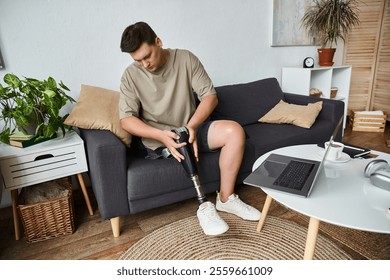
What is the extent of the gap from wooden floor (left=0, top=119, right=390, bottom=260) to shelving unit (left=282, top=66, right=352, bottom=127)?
4.47 ft

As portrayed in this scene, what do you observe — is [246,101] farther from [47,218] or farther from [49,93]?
[47,218]

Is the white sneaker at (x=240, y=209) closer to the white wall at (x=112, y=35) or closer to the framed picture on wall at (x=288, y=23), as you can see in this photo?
the white wall at (x=112, y=35)

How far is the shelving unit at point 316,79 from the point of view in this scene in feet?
8.85

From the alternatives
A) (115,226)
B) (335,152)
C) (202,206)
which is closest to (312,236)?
(335,152)

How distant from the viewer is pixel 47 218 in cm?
146

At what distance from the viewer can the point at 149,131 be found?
1.45 meters

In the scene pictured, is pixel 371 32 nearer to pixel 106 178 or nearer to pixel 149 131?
pixel 149 131

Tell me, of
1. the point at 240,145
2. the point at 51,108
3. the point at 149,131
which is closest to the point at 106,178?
the point at 149,131

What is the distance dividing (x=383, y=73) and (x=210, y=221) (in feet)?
10.2

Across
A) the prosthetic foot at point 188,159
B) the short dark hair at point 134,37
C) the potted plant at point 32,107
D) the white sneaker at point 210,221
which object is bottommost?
the white sneaker at point 210,221

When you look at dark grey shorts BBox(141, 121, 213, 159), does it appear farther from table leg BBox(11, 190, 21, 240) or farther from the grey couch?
table leg BBox(11, 190, 21, 240)

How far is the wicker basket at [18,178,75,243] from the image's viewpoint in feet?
4.66

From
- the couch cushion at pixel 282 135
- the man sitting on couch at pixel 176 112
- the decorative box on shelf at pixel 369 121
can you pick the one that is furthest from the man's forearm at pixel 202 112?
the decorative box on shelf at pixel 369 121

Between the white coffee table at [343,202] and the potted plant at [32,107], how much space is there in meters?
1.18
